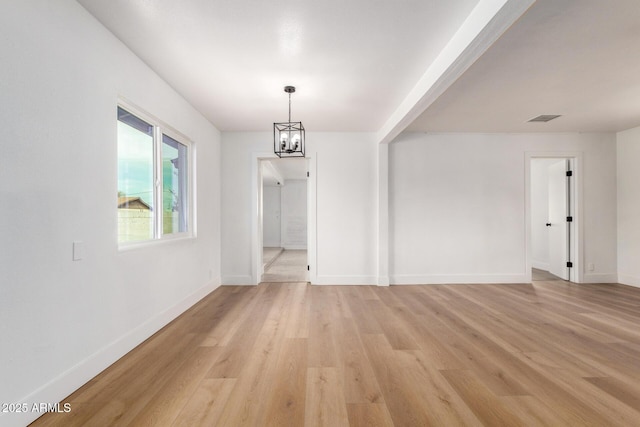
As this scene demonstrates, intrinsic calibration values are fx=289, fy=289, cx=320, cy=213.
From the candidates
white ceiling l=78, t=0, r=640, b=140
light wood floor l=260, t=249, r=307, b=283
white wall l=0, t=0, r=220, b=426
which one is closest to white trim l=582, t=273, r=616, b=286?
white ceiling l=78, t=0, r=640, b=140

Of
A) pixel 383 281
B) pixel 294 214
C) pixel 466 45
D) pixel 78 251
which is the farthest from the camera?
pixel 294 214

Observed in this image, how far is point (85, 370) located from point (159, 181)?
1.76 m

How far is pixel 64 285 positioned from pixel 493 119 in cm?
507

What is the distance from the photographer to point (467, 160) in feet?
16.0

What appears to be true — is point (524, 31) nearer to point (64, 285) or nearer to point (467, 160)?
point (467, 160)

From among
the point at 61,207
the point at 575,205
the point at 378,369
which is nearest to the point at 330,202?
the point at 378,369

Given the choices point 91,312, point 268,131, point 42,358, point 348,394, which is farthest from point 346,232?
point 42,358

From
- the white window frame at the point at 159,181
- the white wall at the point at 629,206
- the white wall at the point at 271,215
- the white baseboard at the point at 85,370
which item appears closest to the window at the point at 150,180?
the white window frame at the point at 159,181

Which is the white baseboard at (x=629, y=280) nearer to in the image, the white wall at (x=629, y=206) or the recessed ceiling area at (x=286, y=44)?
the white wall at (x=629, y=206)

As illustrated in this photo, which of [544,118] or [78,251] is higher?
[544,118]

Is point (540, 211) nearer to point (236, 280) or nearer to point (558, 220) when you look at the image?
point (558, 220)

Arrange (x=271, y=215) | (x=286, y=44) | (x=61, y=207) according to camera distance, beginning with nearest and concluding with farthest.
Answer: (x=61, y=207) < (x=286, y=44) < (x=271, y=215)

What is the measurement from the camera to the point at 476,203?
15.9 feet

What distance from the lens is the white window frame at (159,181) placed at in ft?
8.55
